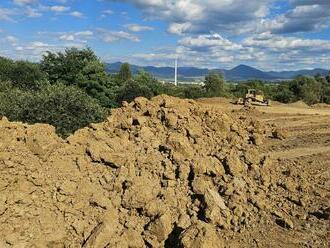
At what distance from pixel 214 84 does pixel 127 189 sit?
48.2 metres

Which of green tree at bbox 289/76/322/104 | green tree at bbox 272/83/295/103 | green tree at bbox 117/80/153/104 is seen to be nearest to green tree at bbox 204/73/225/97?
green tree at bbox 272/83/295/103

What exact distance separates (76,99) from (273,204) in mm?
10234

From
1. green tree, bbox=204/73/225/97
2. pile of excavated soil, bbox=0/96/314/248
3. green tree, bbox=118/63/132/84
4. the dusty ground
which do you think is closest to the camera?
pile of excavated soil, bbox=0/96/314/248

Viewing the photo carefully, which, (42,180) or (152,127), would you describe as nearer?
(42,180)

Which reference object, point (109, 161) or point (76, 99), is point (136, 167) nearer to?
point (109, 161)

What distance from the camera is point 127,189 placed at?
8.20 metres

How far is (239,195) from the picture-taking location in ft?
28.6

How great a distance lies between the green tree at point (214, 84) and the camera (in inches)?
2149

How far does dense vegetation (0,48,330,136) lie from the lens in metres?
16.6

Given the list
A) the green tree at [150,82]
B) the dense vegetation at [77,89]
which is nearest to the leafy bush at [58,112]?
the dense vegetation at [77,89]

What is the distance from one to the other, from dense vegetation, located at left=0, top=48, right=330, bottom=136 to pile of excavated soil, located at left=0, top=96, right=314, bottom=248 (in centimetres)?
656

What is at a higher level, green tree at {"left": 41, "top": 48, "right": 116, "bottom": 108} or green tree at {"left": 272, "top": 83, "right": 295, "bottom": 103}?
green tree at {"left": 41, "top": 48, "right": 116, "bottom": 108}

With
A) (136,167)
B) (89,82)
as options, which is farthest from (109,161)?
(89,82)

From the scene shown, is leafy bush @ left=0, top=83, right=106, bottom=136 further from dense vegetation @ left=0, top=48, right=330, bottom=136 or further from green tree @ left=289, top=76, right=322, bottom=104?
green tree @ left=289, top=76, right=322, bottom=104
